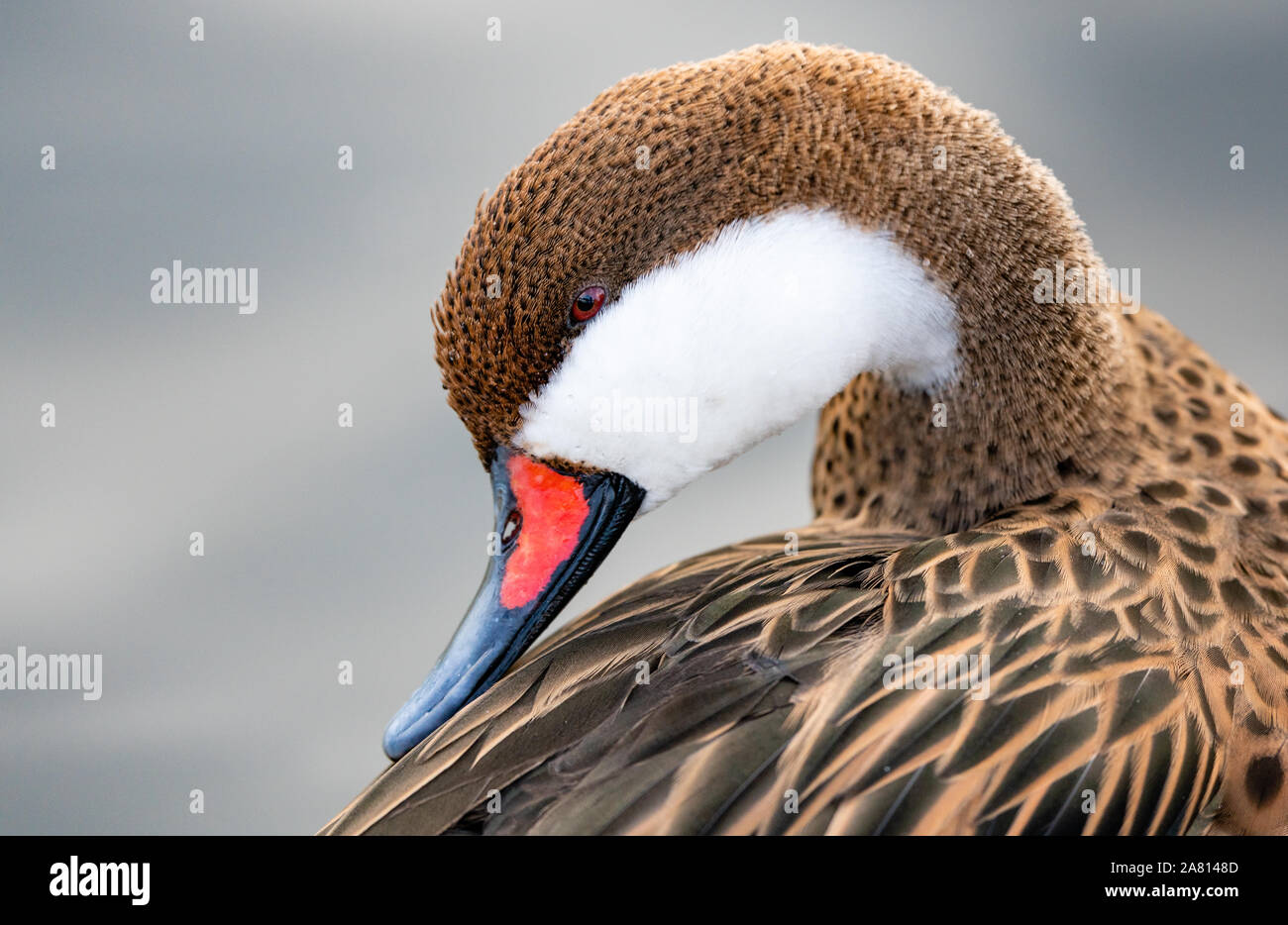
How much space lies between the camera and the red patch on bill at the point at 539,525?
40.6 inches

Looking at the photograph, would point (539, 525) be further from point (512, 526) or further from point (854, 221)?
point (854, 221)

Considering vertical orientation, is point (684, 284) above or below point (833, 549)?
above

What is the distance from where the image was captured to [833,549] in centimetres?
114

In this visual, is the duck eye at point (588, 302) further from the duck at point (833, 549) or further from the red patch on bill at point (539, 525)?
the red patch on bill at point (539, 525)

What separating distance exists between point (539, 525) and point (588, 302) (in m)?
0.19

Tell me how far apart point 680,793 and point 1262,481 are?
58 cm

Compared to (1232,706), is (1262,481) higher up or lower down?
higher up

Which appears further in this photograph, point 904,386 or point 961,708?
point 904,386

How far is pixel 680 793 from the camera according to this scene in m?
0.87

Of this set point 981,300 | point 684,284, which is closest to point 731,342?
point 684,284

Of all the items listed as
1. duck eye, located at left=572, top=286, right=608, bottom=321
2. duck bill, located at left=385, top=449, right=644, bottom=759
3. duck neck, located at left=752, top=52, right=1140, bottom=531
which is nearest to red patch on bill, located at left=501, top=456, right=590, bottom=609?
duck bill, located at left=385, top=449, right=644, bottom=759

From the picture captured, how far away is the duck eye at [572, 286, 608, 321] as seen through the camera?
956mm

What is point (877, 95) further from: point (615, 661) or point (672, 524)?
point (672, 524)
